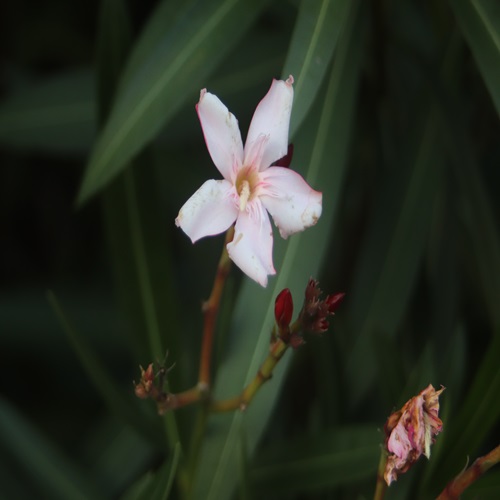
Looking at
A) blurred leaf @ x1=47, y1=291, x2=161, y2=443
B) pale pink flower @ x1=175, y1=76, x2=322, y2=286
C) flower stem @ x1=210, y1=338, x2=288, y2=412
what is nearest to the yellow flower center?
pale pink flower @ x1=175, y1=76, x2=322, y2=286

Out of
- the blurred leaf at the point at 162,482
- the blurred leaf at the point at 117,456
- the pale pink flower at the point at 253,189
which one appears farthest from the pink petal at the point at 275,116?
the blurred leaf at the point at 117,456

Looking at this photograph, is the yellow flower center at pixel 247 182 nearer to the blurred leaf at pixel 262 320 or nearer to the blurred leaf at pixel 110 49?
the blurred leaf at pixel 262 320

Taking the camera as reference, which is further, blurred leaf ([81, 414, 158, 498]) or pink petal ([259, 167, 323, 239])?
blurred leaf ([81, 414, 158, 498])

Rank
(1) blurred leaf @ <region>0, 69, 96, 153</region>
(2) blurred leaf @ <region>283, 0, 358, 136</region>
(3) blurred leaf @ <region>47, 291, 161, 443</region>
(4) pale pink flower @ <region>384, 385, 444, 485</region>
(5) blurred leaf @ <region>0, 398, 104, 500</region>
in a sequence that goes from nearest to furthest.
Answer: (4) pale pink flower @ <region>384, 385, 444, 485</region> < (2) blurred leaf @ <region>283, 0, 358, 136</region> < (3) blurred leaf @ <region>47, 291, 161, 443</region> < (5) blurred leaf @ <region>0, 398, 104, 500</region> < (1) blurred leaf @ <region>0, 69, 96, 153</region>

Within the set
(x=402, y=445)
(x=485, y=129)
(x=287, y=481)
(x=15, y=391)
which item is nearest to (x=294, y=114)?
(x=402, y=445)

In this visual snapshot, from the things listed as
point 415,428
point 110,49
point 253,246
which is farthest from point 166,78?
point 415,428

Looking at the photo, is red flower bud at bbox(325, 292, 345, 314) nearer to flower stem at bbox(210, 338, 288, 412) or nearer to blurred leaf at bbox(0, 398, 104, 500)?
flower stem at bbox(210, 338, 288, 412)

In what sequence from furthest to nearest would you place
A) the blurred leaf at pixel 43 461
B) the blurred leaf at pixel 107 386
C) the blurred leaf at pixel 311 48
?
the blurred leaf at pixel 43 461 → the blurred leaf at pixel 107 386 → the blurred leaf at pixel 311 48

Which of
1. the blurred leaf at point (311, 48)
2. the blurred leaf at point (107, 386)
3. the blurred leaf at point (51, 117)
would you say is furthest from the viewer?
the blurred leaf at point (51, 117)
